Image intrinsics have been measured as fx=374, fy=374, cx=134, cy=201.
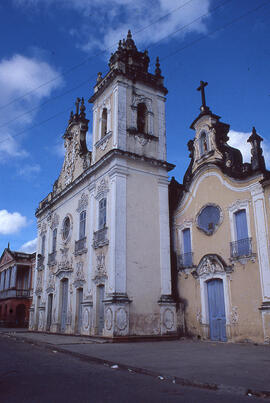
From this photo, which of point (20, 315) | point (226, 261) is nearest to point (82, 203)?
point (226, 261)

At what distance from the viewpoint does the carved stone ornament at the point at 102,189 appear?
17847mm

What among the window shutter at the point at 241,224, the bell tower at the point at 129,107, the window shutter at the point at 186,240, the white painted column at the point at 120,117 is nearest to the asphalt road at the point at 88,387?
the window shutter at the point at 241,224

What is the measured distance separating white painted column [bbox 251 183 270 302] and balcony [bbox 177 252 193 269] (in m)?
4.00

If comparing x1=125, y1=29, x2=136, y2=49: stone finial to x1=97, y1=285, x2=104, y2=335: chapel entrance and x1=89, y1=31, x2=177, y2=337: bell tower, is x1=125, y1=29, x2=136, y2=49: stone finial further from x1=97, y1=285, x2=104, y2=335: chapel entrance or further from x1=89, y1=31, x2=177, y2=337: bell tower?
x1=97, y1=285, x2=104, y2=335: chapel entrance

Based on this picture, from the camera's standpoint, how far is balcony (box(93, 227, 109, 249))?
16.9 meters

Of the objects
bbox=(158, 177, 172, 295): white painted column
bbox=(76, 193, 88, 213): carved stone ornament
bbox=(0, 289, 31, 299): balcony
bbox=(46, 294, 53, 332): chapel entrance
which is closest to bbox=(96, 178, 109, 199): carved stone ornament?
bbox=(76, 193, 88, 213): carved stone ornament

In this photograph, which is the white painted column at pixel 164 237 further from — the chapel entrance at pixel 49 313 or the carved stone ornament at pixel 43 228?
the carved stone ornament at pixel 43 228

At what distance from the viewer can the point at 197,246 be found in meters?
16.7

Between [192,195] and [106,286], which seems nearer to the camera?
Answer: [106,286]

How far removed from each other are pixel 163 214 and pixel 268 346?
770 cm

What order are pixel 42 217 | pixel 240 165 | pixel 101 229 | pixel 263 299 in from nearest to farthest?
pixel 263 299, pixel 240 165, pixel 101 229, pixel 42 217

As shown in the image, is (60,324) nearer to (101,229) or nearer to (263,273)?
(101,229)

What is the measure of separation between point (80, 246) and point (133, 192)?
174 inches

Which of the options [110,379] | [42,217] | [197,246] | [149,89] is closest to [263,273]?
[197,246]
